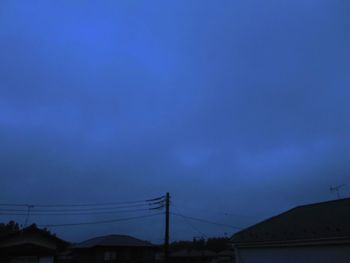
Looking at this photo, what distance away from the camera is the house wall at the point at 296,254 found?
2042 cm

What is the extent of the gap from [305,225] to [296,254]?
79.5 inches

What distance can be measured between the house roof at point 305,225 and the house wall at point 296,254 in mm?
579

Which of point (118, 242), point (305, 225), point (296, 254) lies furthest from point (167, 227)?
point (118, 242)

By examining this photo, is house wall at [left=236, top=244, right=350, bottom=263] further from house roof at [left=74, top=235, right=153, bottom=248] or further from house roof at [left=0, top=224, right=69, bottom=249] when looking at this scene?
house roof at [left=74, top=235, right=153, bottom=248]

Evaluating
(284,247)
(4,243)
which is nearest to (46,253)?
(4,243)

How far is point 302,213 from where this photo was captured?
95.2 feet

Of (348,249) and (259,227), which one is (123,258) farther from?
(348,249)

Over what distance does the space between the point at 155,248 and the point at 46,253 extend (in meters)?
21.3

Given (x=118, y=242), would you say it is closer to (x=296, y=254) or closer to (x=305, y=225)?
(x=305, y=225)

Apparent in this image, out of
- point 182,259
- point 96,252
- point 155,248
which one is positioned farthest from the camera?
point 182,259

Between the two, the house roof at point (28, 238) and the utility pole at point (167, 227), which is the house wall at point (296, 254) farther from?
the house roof at point (28, 238)

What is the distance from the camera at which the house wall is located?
2042 cm

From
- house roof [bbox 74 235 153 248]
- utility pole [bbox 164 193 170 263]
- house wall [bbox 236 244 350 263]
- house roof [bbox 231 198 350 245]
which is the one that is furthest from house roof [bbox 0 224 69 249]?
house wall [bbox 236 244 350 263]

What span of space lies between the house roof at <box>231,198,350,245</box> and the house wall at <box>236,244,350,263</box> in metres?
0.58
